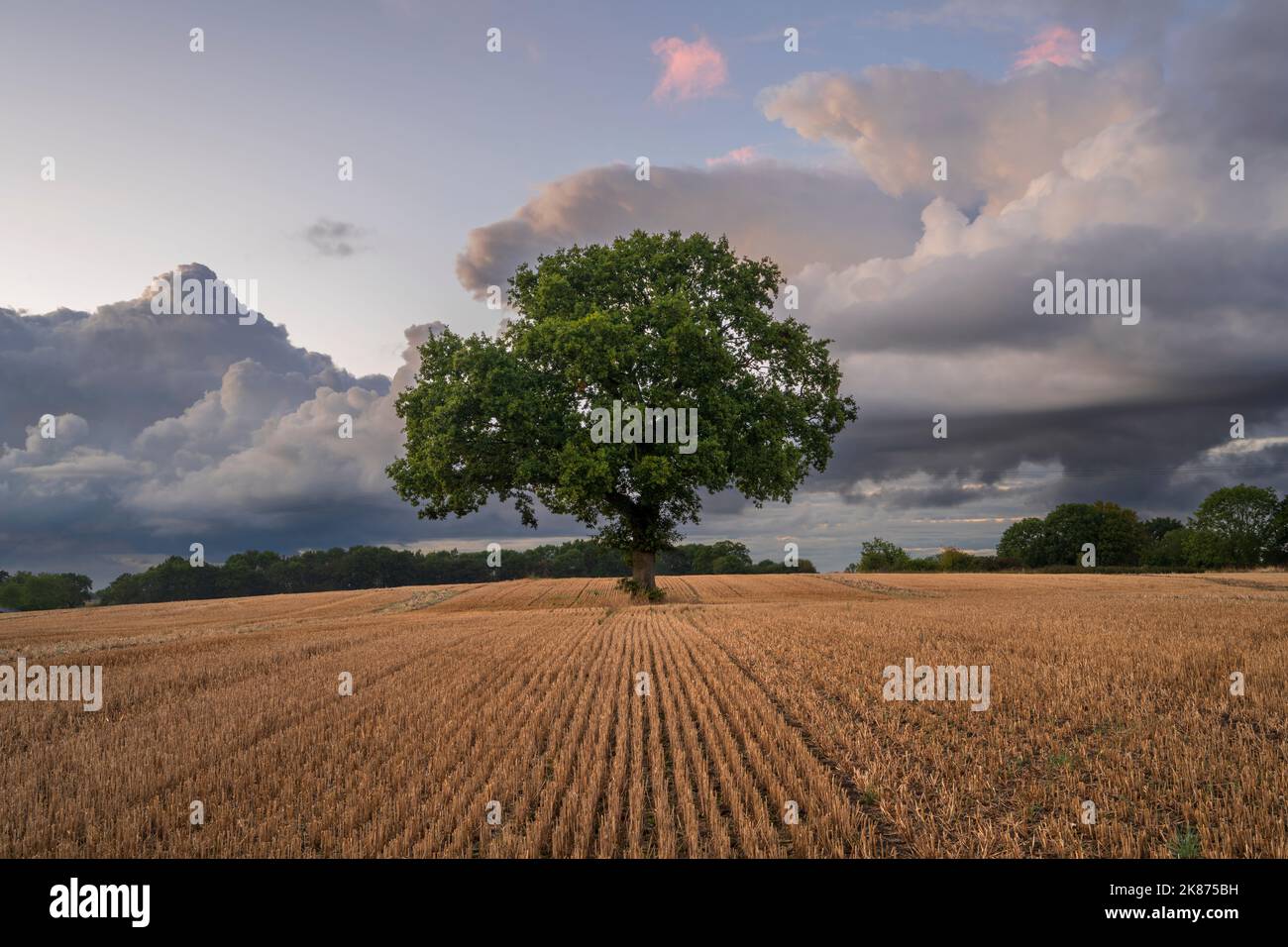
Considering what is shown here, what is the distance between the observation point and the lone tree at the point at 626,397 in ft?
109

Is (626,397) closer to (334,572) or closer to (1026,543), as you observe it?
(334,572)

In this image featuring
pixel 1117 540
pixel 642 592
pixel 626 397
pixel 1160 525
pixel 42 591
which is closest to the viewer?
pixel 626 397

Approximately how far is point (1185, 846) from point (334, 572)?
114104 millimetres

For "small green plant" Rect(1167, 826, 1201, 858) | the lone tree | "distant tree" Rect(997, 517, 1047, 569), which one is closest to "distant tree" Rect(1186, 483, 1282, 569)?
"distant tree" Rect(997, 517, 1047, 569)

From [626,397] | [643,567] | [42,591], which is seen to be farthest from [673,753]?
[42,591]

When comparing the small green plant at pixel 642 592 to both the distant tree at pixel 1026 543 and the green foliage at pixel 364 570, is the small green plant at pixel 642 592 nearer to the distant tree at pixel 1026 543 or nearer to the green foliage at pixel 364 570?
the green foliage at pixel 364 570

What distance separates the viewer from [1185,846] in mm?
5953

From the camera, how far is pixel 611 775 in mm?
8312

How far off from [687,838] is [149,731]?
9.75 m

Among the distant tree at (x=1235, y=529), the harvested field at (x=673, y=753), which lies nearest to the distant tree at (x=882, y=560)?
the distant tree at (x=1235, y=529)

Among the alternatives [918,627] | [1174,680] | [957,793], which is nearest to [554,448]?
[918,627]

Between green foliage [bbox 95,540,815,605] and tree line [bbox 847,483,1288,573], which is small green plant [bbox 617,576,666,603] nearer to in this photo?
green foliage [bbox 95,540,815,605]

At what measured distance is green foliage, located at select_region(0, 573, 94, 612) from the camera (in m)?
96.8
